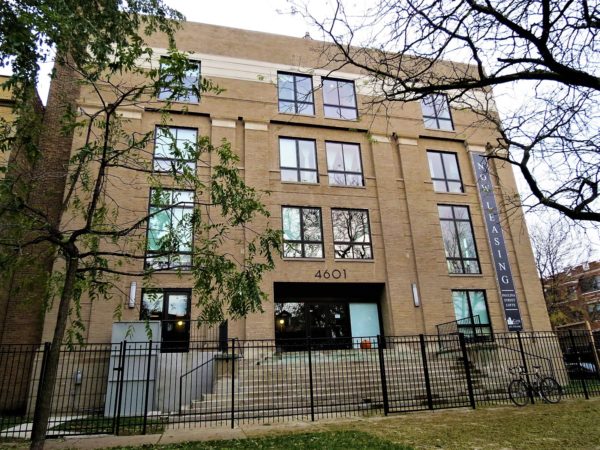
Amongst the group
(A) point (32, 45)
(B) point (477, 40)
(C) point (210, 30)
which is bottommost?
(B) point (477, 40)

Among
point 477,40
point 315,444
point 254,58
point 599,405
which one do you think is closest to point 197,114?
point 254,58

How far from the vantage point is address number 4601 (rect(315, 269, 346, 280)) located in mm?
17672

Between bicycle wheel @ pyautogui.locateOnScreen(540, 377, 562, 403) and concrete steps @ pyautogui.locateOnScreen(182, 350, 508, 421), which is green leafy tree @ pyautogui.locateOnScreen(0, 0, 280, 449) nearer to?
concrete steps @ pyautogui.locateOnScreen(182, 350, 508, 421)

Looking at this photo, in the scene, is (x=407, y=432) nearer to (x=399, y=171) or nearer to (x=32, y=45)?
(x=32, y=45)

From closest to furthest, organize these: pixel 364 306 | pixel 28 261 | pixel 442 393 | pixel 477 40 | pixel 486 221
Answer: pixel 477 40 < pixel 28 261 < pixel 442 393 < pixel 364 306 < pixel 486 221

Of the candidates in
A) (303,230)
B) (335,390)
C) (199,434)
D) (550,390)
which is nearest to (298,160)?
(303,230)

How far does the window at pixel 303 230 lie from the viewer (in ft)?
59.2

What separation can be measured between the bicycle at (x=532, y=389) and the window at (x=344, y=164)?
34.7ft

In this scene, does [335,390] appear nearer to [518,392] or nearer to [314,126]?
[518,392]

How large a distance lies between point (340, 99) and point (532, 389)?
1516 centimetres

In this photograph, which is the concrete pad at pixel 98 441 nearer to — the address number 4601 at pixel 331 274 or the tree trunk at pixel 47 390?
the tree trunk at pixel 47 390

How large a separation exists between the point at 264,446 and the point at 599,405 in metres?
9.18

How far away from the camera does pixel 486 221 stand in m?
20.4

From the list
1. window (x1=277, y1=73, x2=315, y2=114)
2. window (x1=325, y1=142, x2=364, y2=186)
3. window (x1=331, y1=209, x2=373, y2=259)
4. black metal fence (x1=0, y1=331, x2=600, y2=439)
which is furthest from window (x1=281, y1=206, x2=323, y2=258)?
window (x1=277, y1=73, x2=315, y2=114)
